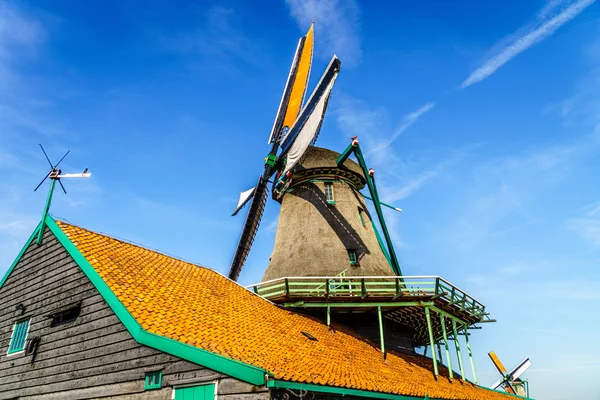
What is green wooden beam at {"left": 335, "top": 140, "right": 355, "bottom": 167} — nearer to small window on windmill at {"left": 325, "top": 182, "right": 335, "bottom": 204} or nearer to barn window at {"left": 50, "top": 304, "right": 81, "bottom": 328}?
small window on windmill at {"left": 325, "top": 182, "right": 335, "bottom": 204}

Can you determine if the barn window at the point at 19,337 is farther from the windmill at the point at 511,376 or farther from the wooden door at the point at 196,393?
the windmill at the point at 511,376

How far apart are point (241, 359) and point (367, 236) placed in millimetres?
13117

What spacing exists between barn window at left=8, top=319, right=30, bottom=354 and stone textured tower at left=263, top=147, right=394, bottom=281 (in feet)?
32.4

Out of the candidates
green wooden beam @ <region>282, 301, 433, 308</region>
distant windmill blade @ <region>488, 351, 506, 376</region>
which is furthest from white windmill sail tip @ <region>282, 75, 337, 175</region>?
distant windmill blade @ <region>488, 351, 506, 376</region>

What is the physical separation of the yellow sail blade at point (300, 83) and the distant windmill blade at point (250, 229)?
12.6 ft

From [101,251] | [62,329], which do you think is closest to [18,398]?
[62,329]

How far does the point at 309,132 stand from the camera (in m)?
20.1

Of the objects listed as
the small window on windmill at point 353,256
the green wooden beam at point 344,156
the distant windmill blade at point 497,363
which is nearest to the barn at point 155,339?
the small window on windmill at point 353,256

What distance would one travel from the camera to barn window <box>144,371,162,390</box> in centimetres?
859

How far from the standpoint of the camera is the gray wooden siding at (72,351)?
857 cm

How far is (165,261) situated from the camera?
563 inches

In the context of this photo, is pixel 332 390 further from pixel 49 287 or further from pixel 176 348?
pixel 49 287

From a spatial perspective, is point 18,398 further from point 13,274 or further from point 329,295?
point 329,295

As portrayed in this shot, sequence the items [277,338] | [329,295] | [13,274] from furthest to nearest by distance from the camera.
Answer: [329,295]
[13,274]
[277,338]
